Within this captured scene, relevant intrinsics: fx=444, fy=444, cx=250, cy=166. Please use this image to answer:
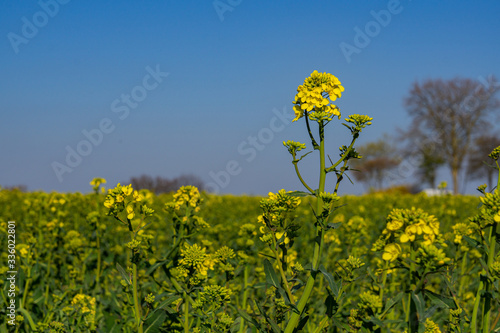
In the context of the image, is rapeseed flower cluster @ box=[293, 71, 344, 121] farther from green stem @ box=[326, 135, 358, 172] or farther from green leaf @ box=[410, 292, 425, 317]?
green leaf @ box=[410, 292, 425, 317]

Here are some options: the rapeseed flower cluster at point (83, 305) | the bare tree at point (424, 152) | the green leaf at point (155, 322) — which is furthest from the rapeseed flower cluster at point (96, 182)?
the bare tree at point (424, 152)

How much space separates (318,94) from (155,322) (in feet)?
4.68

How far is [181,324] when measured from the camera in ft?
8.57

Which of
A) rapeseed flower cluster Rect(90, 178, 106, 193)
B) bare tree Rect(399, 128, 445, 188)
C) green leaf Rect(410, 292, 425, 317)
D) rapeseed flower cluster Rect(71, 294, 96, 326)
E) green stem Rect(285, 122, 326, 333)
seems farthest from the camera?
bare tree Rect(399, 128, 445, 188)

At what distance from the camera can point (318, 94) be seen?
2.12 metres

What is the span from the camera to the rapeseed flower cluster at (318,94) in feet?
6.94

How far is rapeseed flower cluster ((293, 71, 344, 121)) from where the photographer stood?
6.94 feet

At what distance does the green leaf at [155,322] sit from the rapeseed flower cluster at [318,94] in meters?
1.23

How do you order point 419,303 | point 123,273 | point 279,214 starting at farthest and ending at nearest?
1. point 123,273
2. point 279,214
3. point 419,303

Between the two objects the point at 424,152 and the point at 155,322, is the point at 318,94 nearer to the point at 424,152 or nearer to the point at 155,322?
the point at 155,322

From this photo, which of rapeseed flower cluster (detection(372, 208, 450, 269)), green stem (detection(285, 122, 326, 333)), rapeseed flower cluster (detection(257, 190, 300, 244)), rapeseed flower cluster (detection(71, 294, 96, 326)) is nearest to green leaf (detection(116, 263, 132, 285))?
rapeseed flower cluster (detection(257, 190, 300, 244))

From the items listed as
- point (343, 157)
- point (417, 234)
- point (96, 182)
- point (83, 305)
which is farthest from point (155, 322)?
point (96, 182)

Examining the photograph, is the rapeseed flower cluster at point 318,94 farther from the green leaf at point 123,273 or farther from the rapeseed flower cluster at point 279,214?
the green leaf at point 123,273

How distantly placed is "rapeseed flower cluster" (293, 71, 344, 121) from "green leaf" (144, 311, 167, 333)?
1.23 meters
